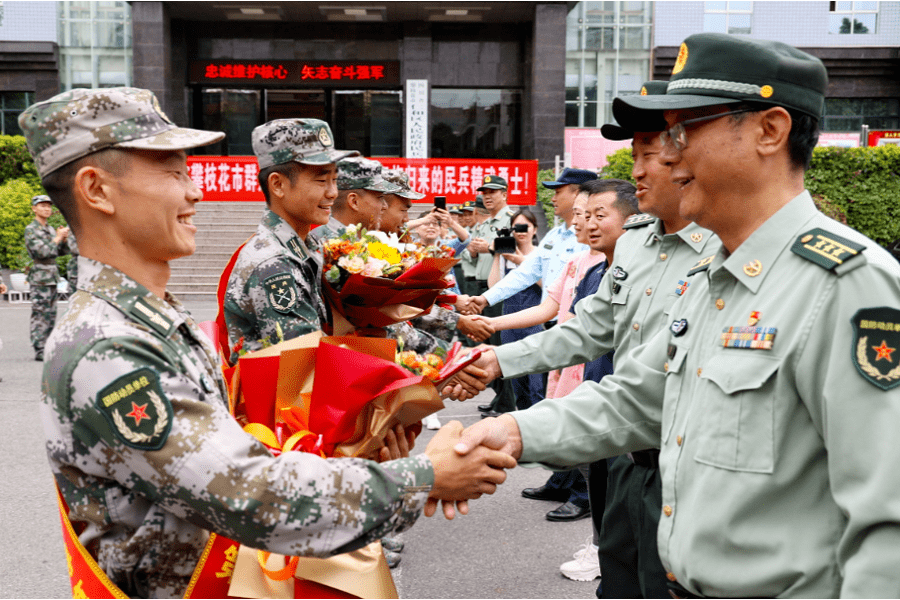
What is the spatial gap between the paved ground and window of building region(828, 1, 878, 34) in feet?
77.6

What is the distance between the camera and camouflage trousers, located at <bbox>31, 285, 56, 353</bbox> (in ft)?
34.1

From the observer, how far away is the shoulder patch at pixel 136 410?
1488 mm

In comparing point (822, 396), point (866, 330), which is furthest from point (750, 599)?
point (866, 330)

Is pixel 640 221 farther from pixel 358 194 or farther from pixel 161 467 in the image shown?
pixel 161 467

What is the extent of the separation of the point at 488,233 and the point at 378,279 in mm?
7439

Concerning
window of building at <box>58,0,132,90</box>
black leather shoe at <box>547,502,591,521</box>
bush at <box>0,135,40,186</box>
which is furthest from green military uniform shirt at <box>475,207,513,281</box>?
window of building at <box>58,0,132,90</box>

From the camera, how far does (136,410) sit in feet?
4.90

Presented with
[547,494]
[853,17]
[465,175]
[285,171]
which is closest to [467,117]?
[465,175]

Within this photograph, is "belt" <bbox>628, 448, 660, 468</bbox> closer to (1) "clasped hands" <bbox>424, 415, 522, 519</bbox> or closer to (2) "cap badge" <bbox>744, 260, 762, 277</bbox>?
(1) "clasped hands" <bbox>424, 415, 522, 519</bbox>

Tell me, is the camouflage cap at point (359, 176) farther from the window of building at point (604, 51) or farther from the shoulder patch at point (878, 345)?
the window of building at point (604, 51)

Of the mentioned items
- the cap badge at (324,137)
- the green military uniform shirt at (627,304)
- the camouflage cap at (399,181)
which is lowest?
the green military uniform shirt at (627,304)

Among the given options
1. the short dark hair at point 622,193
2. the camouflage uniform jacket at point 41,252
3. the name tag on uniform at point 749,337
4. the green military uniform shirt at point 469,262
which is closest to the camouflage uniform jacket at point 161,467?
the name tag on uniform at point 749,337

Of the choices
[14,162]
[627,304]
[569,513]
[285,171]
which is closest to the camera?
[627,304]

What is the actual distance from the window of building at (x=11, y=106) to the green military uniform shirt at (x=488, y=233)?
19.9 m
